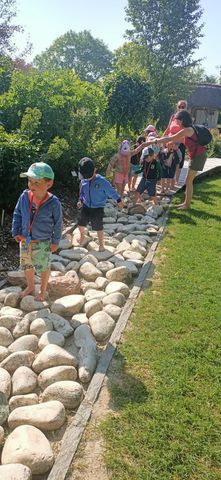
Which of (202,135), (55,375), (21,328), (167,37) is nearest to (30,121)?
(202,135)

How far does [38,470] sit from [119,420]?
571 millimetres

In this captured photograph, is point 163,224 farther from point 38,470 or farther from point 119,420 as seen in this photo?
point 38,470

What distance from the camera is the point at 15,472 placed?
6.52 feet

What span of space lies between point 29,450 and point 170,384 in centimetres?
108

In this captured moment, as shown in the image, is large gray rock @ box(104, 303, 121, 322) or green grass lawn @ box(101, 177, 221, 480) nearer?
green grass lawn @ box(101, 177, 221, 480)

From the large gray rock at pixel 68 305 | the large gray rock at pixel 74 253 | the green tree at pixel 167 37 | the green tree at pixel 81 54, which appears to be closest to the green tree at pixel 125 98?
the large gray rock at pixel 74 253

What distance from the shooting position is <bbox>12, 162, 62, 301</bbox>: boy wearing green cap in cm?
341

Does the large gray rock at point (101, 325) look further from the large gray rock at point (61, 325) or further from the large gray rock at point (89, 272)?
the large gray rock at point (89, 272)

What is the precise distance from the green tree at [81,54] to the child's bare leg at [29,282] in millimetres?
58721

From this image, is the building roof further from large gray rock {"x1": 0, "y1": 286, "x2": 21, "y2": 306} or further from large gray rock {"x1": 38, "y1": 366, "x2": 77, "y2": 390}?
large gray rock {"x1": 38, "y1": 366, "x2": 77, "y2": 390}

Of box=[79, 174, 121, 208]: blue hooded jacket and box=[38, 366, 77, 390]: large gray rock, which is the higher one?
box=[79, 174, 121, 208]: blue hooded jacket

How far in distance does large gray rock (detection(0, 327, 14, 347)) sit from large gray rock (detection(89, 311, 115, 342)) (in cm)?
66

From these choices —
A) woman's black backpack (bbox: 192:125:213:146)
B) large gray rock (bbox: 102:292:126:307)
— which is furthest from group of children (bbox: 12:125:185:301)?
woman's black backpack (bbox: 192:125:213:146)

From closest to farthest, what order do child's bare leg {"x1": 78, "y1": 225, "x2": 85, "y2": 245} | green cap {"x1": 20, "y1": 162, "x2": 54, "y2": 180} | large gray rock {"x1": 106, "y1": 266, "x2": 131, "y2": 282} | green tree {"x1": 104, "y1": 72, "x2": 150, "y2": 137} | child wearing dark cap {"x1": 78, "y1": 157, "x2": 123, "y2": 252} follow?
green cap {"x1": 20, "y1": 162, "x2": 54, "y2": 180} → large gray rock {"x1": 106, "y1": 266, "x2": 131, "y2": 282} → child wearing dark cap {"x1": 78, "y1": 157, "x2": 123, "y2": 252} → child's bare leg {"x1": 78, "y1": 225, "x2": 85, "y2": 245} → green tree {"x1": 104, "y1": 72, "x2": 150, "y2": 137}
